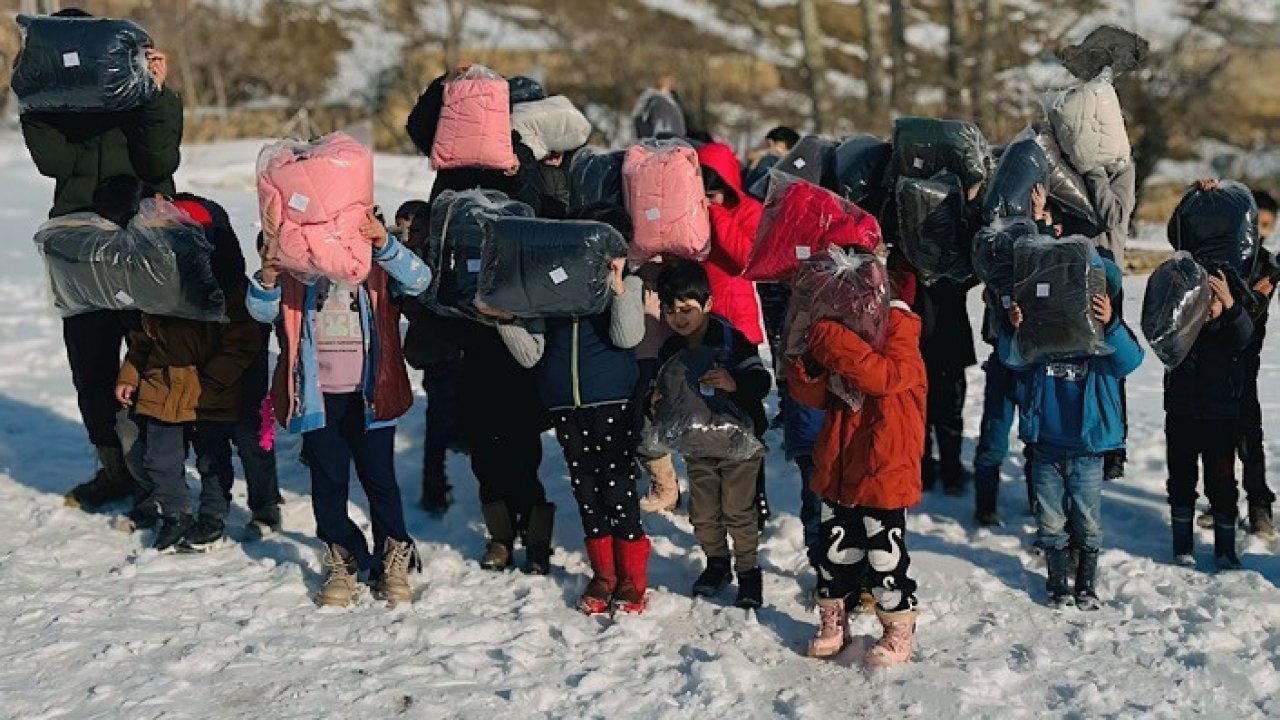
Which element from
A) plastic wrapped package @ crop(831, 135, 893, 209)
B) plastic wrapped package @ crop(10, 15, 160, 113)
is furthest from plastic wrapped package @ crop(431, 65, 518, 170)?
plastic wrapped package @ crop(831, 135, 893, 209)

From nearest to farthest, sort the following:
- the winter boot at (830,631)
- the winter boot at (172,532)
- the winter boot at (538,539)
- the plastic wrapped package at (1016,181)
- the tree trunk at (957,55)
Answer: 1. the winter boot at (830,631)
2. the plastic wrapped package at (1016,181)
3. the winter boot at (538,539)
4. the winter boot at (172,532)
5. the tree trunk at (957,55)

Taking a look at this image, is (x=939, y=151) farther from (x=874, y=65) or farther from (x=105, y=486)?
(x=874, y=65)

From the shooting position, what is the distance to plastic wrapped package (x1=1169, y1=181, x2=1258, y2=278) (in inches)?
203

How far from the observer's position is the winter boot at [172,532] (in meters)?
5.76

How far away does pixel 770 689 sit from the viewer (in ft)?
14.5

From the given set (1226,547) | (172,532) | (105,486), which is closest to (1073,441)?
(1226,547)

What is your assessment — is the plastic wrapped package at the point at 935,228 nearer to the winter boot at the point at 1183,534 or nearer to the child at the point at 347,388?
the winter boot at the point at 1183,534

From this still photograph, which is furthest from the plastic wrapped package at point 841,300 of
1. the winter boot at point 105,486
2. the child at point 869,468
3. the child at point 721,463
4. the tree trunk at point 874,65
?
the tree trunk at point 874,65

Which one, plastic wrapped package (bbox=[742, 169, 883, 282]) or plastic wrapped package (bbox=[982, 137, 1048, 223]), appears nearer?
plastic wrapped package (bbox=[742, 169, 883, 282])

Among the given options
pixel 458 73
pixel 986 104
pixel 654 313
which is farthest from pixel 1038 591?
pixel 986 104

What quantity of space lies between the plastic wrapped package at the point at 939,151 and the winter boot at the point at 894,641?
7.09ft

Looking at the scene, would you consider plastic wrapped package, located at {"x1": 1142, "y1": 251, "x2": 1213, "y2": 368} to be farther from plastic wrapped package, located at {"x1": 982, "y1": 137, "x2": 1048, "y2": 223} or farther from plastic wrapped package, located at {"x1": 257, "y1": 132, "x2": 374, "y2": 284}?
plastic wrapped package, located at {"x1": 257, "y1": 132, "x2": 374, "y2": 284}

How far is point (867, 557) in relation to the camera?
465 centimetres

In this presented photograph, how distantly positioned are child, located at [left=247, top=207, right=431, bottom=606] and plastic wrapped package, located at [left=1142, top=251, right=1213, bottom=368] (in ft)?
9.04
